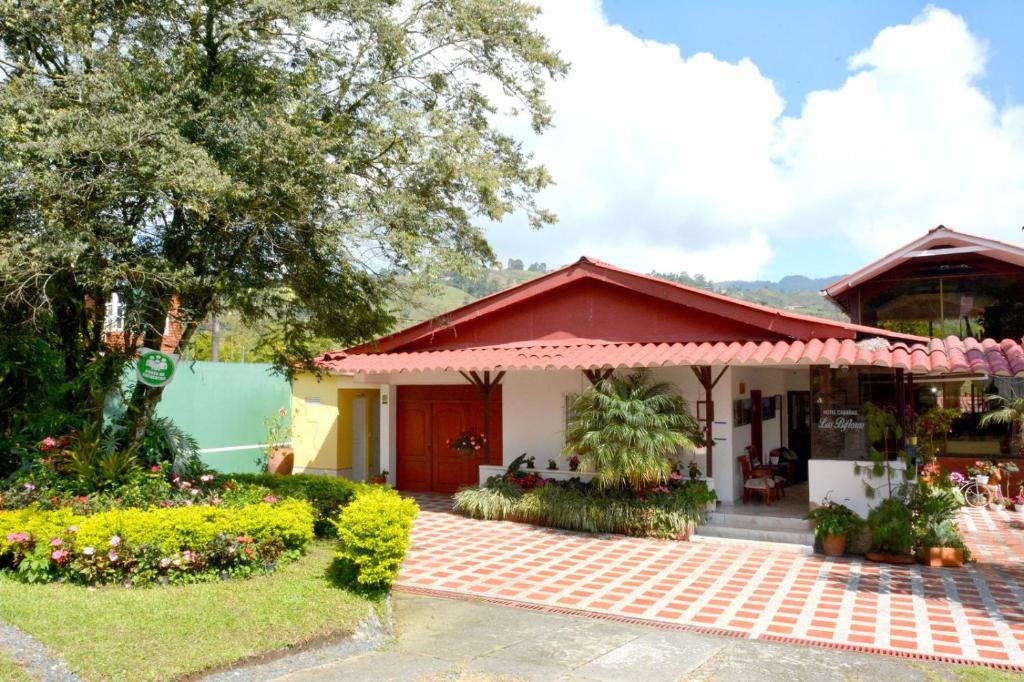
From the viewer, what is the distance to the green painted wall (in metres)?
17.3

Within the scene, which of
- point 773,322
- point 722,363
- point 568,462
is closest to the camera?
point 722,363

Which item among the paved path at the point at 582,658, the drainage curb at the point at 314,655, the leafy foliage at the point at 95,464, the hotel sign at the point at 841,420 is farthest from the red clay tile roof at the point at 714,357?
the drainage curb at the point at 314,655

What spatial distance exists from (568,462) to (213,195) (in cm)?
858

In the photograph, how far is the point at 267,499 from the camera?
9609 mm

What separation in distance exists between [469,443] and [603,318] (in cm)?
389

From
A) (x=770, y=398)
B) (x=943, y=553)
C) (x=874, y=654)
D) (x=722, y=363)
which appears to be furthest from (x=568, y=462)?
(x=874, y=654)

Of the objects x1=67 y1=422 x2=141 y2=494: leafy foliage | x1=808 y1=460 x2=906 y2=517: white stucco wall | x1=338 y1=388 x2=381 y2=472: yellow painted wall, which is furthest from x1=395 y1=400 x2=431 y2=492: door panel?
x1=808 y1=460 x2=906 y2=517: white stucco wall

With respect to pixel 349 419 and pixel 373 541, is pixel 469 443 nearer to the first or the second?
pixel 349 419

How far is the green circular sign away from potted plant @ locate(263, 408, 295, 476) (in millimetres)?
9184

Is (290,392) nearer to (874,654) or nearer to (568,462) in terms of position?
(568,462)

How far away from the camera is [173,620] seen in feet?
21.6

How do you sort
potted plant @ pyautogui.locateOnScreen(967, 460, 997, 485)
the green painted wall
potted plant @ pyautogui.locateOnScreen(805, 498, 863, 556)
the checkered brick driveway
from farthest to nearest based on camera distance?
the green painted wall → potted plant @ pyautogui.locateOnScreen(967, 460, 997, 485) → potted plant @ pyautogui.locateOnScreen(805, 498, 863, 556) → the checkered brick driveway

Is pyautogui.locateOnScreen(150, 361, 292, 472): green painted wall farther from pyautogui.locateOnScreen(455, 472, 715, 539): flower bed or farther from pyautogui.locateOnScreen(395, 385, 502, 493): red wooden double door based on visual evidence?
pyautogui.locateOnScreen(455, 472, 715, 539): flower bed

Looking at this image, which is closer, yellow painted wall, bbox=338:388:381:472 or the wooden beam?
the wooden beam
